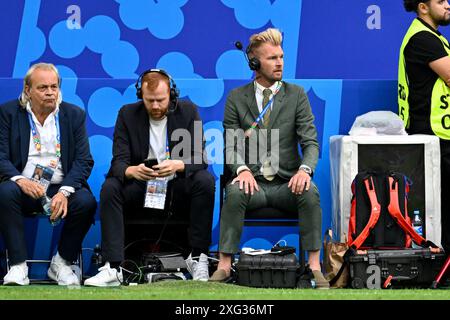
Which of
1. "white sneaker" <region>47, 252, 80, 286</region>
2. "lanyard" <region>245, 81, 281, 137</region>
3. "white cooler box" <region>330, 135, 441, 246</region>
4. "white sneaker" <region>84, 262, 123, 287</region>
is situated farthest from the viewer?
"white cooler box" <region>330, 135, 441, 246</region>

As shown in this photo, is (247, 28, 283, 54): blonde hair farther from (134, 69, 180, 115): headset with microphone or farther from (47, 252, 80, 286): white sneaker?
(47, 252, 80, 286): white sneaker

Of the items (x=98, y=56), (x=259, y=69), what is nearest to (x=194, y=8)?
(x=98, y=56)

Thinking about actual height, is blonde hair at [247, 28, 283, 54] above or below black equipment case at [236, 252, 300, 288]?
above

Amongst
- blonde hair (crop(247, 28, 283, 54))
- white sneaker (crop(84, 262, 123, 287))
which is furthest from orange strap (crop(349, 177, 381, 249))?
white sneaker (crop(84, 262, 123, 287))

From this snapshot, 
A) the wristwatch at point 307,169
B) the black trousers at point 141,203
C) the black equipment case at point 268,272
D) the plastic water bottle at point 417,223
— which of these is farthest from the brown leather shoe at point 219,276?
the plastic water bottle at point 417,223

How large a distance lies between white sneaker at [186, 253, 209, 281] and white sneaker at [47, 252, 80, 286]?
2.25 ft

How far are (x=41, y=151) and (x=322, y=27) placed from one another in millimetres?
2276

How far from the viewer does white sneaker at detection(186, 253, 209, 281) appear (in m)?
6.50

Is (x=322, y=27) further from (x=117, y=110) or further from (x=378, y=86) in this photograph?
(x=117, y=110)

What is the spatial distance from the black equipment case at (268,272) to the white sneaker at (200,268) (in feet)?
1.00

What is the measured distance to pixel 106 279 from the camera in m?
6.28

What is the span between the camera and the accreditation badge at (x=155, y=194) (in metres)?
6.54

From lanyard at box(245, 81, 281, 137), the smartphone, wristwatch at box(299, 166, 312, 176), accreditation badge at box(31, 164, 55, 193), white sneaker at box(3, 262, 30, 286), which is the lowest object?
white sneaker at box(3, 262, 30, 286)

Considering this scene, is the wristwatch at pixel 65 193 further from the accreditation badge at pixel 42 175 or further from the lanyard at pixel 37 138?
the lanyard at pixel 37 138
